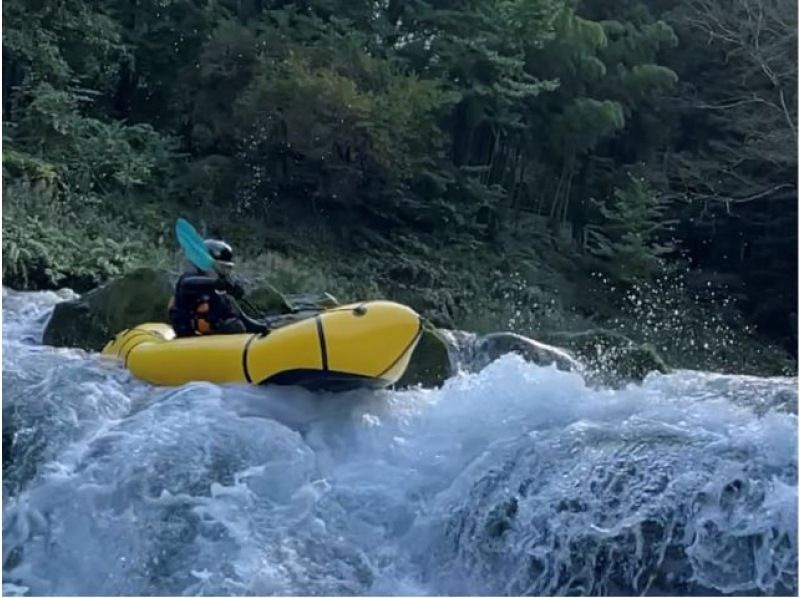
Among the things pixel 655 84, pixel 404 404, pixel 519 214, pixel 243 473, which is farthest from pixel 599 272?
pixel 243 473

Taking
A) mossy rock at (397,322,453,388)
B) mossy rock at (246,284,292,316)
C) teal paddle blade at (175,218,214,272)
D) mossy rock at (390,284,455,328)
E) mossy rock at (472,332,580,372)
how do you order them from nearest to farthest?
teal paddle blade at (175,218,214,272) < mossy rock at (397,322,453,388) < mossy rock at (472,332,580,372) < mossy rock at (246,284,292,316) < mossy rock at (390,284,455,328)

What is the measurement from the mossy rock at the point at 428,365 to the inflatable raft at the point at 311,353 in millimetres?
1037

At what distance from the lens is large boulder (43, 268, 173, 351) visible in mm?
7008

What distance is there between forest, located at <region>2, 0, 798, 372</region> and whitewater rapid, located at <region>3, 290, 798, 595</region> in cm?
480

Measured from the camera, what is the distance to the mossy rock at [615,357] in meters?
7.66

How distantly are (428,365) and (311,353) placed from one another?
4.71 feet

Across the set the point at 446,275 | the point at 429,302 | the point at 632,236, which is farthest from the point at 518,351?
the point at 632,236

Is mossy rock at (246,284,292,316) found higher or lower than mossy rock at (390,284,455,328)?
higher

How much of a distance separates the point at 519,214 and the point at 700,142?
2.46 metres

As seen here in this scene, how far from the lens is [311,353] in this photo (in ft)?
17.2

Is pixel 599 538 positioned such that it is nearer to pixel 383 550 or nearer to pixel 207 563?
pixel 383 550

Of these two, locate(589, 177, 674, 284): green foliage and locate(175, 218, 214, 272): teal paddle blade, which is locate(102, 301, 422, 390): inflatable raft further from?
locate(589, 177, 674, 284): green foliage

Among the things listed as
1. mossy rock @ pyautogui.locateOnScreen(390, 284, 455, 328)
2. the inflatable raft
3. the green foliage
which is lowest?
mossy rock @ pyautogui.locateOnScreen(390, 284, 455, 328)

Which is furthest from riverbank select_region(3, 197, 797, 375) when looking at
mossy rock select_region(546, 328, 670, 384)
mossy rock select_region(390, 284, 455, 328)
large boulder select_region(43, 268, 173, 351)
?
large boulder select_region(43, 268, 173, 351)
